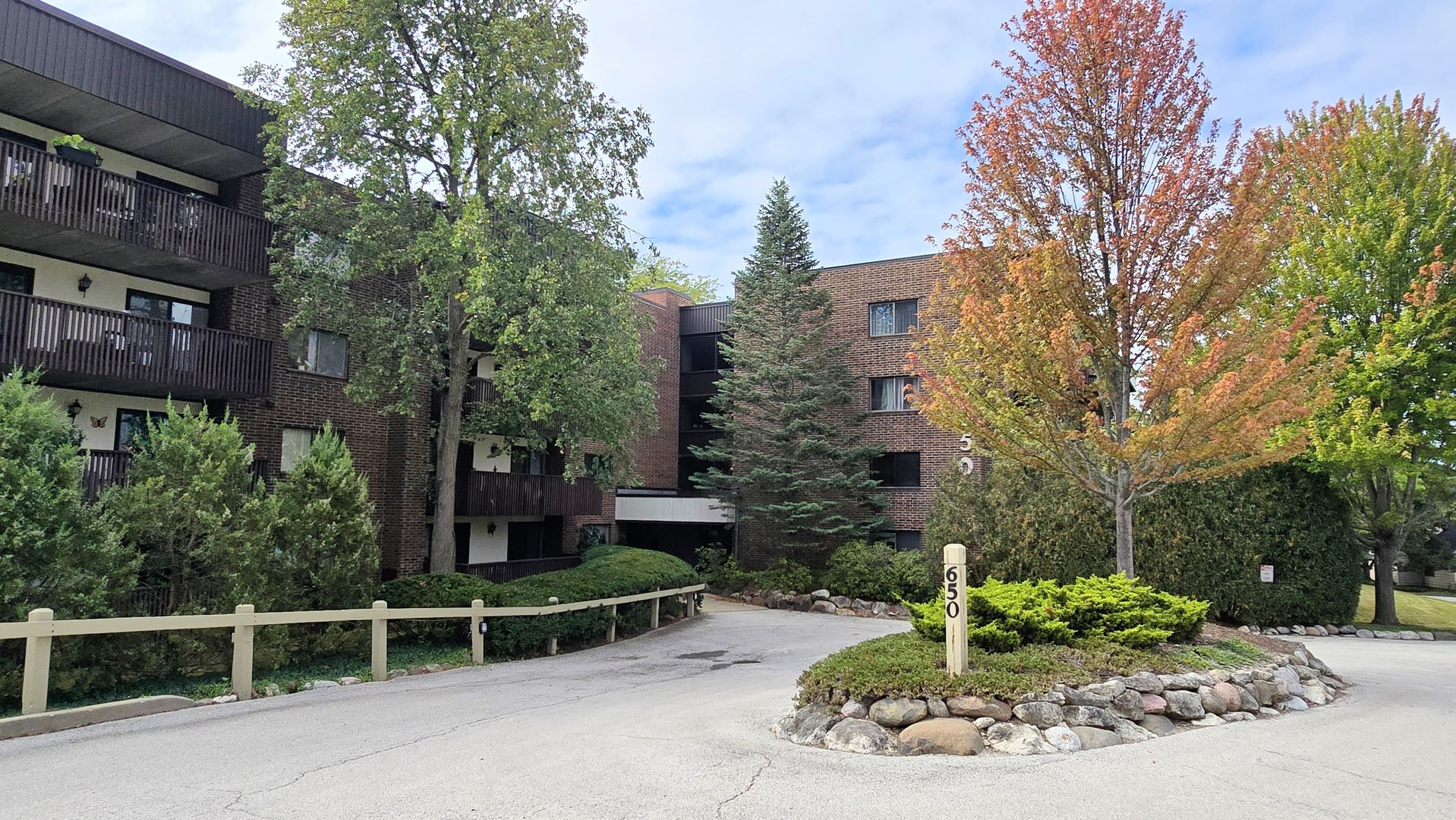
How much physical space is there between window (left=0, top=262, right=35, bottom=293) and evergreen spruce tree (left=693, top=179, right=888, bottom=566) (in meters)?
17.2

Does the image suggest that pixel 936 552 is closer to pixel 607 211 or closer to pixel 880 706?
pixel 607 211

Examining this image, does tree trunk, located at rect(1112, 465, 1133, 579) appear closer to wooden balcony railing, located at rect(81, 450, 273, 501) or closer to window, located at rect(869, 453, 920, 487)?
wooden balcony railing, located at rect(81, 450, 273, 501)

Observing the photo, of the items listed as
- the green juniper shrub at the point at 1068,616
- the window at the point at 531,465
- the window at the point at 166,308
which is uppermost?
the window at the point at 166,308

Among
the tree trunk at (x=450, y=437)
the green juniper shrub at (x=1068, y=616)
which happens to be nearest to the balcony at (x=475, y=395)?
the tree trunk at (x=450, y=437)

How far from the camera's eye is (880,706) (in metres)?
7.55

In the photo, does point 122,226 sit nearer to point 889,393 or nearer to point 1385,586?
point 889,393

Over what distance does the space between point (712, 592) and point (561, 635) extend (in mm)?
13116

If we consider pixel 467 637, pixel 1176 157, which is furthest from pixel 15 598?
pixel 1176 157

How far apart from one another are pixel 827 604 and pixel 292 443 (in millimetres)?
13575

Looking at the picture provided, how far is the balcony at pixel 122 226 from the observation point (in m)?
13.8

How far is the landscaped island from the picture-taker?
287 inches

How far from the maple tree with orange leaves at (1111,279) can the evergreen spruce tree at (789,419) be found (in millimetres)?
14687

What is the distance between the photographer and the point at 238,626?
974cm

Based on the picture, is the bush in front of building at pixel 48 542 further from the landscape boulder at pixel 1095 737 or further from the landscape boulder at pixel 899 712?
the landscape boulder at pixel 1095 737
